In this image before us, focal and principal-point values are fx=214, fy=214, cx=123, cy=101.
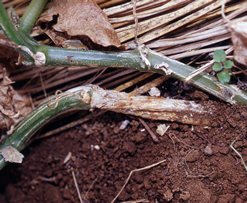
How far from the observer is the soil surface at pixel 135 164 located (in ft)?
4.57

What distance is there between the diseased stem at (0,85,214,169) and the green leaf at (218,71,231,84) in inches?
7.9

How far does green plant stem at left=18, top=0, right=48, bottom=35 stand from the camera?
1.41 m

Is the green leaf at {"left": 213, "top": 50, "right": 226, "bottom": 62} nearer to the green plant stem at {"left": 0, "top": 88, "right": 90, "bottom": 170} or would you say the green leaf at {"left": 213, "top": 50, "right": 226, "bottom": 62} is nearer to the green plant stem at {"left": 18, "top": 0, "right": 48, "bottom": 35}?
the green plant stem at {"left": 0, "top": 88, "right": 90, "bottom": 170}

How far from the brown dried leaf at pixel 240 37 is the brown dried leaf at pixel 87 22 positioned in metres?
0.67

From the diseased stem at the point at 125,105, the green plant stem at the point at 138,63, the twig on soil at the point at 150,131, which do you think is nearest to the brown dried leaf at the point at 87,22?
the green plant stem at the point at 138,63

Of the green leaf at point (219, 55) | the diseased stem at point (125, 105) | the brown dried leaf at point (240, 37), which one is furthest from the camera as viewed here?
the diseased stem at point (125, 105)

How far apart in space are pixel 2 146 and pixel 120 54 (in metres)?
1.11

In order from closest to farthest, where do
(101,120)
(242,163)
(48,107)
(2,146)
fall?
(242,163)
(48,107)
(2,146)
(101,120)

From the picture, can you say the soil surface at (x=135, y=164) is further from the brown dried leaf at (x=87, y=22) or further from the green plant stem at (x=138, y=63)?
the brown dried leaf at (x=87, y=22)

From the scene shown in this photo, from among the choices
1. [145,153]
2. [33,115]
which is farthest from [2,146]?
[145,153]

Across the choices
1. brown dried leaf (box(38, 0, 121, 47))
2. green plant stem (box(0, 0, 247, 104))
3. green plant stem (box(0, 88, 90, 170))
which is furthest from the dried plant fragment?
brown dried leaf (box(38, 0, 121, 47))

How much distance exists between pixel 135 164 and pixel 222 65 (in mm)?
920

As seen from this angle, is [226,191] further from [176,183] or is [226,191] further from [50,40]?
[50,40]

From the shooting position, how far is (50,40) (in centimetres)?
161
